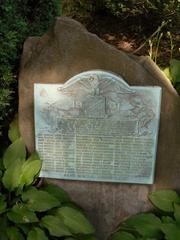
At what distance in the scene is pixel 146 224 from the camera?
2.67 metres

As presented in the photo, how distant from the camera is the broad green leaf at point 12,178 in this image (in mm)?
2689

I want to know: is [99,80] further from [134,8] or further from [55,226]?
[134,8]

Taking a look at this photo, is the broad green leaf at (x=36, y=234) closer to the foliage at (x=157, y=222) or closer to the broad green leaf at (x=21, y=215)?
the broad green leaf at (x=21, y=215)

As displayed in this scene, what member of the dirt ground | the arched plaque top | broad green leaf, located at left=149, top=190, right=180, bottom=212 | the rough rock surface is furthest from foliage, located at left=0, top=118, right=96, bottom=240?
the dirt ground

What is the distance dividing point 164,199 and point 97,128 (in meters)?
0.62

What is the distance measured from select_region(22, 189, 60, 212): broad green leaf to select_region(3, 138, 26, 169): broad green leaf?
246mm

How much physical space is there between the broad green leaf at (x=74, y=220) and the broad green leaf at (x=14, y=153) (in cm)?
43

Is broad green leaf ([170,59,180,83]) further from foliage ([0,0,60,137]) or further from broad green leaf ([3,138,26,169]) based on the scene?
broad green leaf ([3,138,26,169])

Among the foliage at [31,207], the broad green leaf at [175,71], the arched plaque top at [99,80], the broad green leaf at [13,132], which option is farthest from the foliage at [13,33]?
the broad green leaf at [175,71]

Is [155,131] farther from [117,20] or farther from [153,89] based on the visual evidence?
[117,20]

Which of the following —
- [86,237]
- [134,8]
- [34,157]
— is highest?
[134,8]

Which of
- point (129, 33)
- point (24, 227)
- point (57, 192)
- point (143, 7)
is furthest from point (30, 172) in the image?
point (129, 33)

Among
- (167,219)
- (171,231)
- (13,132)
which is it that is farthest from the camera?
(13,132)

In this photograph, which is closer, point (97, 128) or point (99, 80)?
point (99, 80)
